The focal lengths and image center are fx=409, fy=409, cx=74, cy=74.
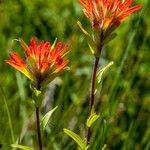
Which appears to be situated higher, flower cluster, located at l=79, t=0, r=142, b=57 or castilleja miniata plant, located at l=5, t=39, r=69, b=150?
flower cluster, located at l=79, t=0, r=142, b=57

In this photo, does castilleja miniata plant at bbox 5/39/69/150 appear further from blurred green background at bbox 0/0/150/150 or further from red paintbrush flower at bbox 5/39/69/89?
blurred green background at bbox 0/0/150/150

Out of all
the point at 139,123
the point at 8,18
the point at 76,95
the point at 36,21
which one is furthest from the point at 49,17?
the point at 139,123

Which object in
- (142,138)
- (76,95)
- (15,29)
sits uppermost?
(15,29)

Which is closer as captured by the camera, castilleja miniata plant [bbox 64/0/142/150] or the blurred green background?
castilleja miniata plant [bbox 64/0/142/150]

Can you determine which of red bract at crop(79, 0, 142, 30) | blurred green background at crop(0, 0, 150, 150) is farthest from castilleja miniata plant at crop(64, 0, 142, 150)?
blurred green background at crop(0, 0, 150, 150)

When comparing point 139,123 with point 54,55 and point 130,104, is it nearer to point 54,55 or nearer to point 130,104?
point 130,104

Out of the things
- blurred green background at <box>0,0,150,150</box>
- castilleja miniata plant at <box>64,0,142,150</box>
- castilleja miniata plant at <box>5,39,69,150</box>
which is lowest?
blurred green background at <box>0,0,150,150</box>
